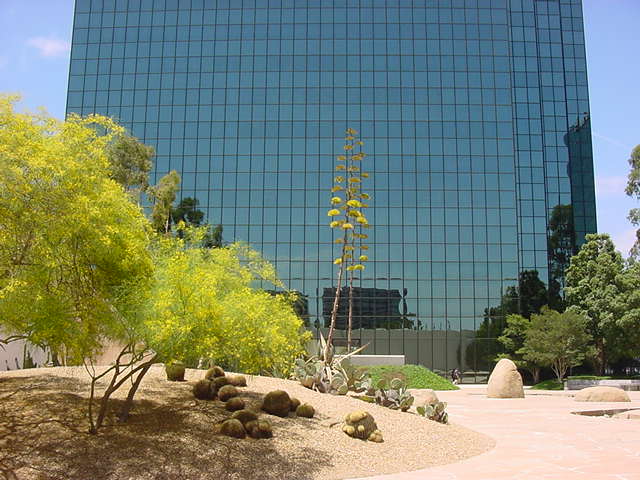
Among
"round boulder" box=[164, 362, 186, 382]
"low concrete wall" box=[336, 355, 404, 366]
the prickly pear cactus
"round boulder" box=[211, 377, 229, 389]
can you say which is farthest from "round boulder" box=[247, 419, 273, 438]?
"low concrete wall" box=[336, 355, 404, 366]

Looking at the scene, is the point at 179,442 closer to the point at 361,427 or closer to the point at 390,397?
the point at 361,427

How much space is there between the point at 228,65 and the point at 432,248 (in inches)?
948

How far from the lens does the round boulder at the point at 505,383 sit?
3369 centimetres

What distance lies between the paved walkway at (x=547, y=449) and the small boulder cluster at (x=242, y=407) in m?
2.96

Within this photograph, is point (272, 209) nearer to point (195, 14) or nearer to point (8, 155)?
point (195, 14)

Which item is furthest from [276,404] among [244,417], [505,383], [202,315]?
[505,383]

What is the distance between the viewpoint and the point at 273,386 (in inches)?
675

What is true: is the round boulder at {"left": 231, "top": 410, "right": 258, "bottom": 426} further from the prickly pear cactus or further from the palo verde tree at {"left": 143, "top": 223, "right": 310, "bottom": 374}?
the prickly pear cactus

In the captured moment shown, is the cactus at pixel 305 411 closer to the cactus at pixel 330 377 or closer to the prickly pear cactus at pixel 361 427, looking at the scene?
the prickly pear cactus at pixel 361 427

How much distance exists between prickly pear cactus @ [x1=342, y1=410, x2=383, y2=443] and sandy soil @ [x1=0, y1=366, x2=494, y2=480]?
232mm

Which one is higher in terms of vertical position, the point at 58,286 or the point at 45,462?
the point at 58,286

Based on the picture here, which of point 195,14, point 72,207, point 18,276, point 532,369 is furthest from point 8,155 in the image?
point 195,14

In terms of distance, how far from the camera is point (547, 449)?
574 inches

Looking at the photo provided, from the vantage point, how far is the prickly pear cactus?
1400cm
